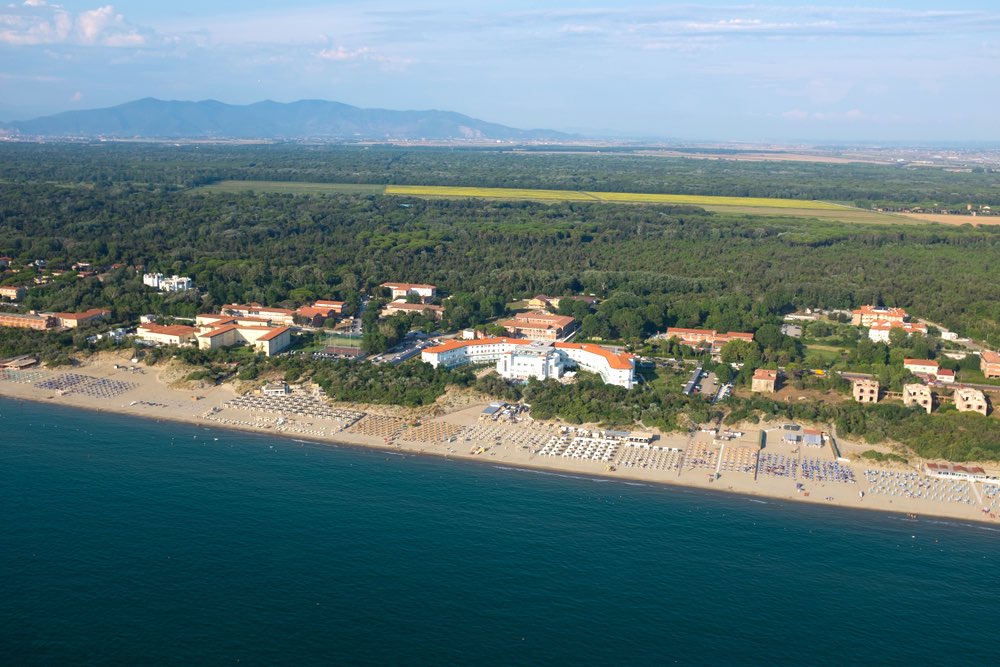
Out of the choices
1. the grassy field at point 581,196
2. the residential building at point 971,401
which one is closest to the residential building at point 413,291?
the residential building at point 971,401

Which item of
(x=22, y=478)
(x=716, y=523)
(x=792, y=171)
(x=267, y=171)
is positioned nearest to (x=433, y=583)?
(x=716, y=523)

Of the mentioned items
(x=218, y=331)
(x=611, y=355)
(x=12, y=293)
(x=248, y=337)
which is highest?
(x=12, y=293)

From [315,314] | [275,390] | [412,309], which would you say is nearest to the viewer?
[275,390]

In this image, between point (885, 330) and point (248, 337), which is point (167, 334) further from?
point (885, 330)

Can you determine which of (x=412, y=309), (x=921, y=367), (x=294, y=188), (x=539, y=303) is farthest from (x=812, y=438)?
(x=294, y=188)

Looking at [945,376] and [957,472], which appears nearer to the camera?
[957,472]

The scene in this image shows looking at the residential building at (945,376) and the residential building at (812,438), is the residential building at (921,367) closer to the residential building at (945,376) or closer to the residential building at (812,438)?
the residential building at (945,376)
